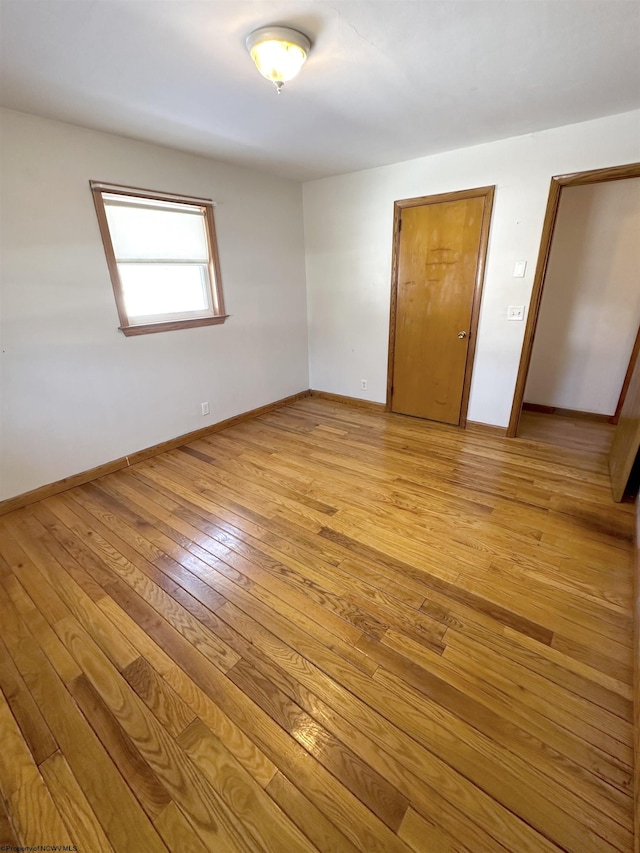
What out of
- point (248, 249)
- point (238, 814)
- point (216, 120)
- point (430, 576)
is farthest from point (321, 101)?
point (238, 814)

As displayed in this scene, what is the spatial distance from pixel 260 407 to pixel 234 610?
2.77m

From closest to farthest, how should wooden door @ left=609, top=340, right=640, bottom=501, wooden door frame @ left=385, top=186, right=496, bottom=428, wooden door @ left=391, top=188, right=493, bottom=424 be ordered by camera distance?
wooden door @ left=609, top=340, right=640, bottom=501 < wooden door frame @ left=385, top=186, right=496, bottom=428 < wooden door @ left=391, top=188, right=493, bottom=424

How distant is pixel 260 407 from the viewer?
14.0 feet

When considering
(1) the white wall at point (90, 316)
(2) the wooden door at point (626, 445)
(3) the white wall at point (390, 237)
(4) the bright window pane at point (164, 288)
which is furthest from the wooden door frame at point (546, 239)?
(4) the bright window pane at point (164, 288)

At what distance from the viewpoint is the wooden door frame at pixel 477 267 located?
10.2ft

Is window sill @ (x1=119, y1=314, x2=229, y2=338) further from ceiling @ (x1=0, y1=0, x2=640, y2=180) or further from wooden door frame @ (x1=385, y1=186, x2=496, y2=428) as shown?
wooden door frame @ (x1=385, y1=186, x2=496, y2=428)

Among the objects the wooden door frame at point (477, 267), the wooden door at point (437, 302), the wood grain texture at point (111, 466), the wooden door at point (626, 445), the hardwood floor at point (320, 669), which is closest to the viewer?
the hardwood floor at point (320, 669)

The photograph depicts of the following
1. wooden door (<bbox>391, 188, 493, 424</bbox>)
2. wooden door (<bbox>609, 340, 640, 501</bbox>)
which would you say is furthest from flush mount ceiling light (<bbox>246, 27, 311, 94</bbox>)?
wooden door (<bbox>609, 340, 640, 501</bbox>)

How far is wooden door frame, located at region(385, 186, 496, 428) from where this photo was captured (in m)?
3.12

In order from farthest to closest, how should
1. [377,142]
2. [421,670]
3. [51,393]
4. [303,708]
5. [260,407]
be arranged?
[260,407] < [377,142] < [51,393] < [421,670] < [303,708]

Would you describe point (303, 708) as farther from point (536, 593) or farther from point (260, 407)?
point (260, 407)

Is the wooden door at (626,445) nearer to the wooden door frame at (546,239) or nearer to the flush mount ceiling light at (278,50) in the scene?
the wooden door frame at (546,239)

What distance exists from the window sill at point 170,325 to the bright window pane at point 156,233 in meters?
0.51

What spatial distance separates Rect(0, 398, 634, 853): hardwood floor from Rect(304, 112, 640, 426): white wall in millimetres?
1551
